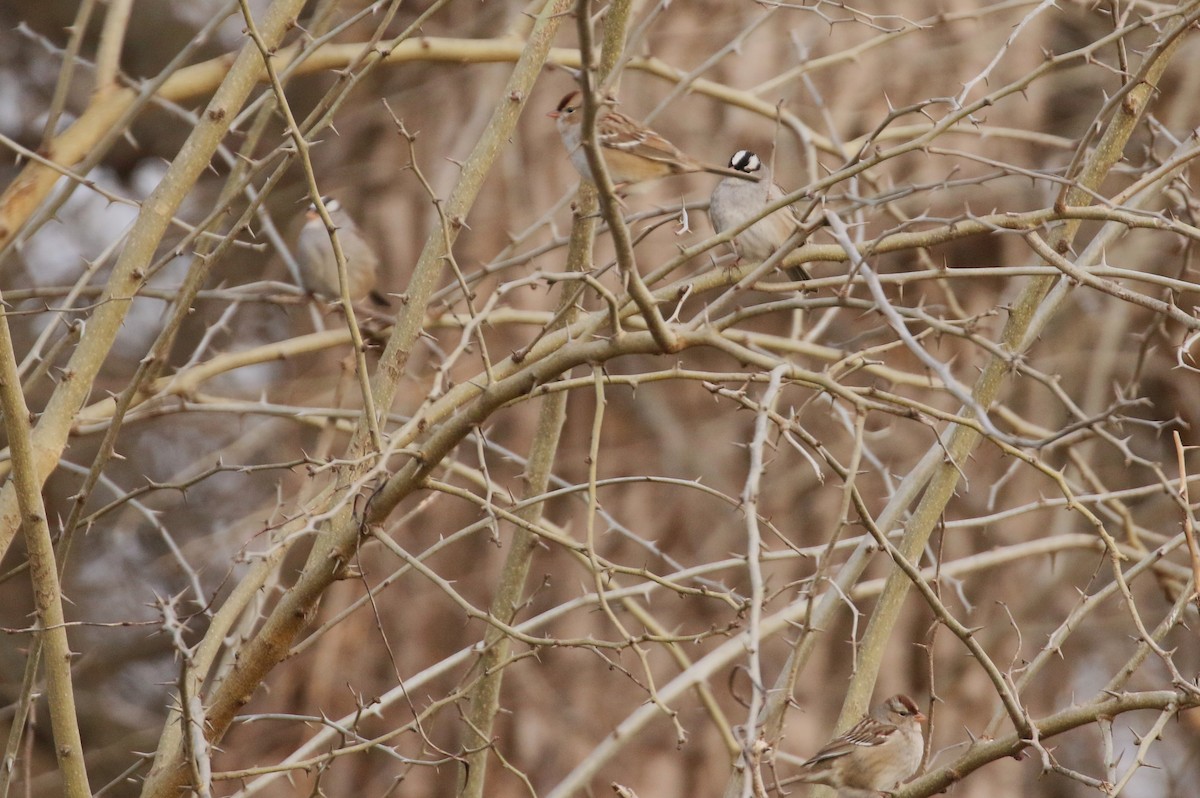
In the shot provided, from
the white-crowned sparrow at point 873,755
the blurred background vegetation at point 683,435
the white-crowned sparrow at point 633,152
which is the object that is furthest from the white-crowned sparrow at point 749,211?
the white-crowned sparrow at point 873,755

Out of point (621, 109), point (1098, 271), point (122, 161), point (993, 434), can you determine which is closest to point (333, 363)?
point (621, 109)

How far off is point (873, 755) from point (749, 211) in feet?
6.90

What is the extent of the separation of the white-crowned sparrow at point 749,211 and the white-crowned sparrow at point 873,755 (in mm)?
1591

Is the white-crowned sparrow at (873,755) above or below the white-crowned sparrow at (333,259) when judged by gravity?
below

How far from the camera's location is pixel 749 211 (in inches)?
206

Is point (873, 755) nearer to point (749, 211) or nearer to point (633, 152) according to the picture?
point (749, 211)

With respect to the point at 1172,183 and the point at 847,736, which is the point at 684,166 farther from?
the point at 847,736

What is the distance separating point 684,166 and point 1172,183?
2.15 m

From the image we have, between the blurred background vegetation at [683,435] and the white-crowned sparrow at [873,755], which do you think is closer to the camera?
the white-crowned sparrow at [873,755]

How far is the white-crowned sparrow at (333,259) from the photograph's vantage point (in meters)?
6.48

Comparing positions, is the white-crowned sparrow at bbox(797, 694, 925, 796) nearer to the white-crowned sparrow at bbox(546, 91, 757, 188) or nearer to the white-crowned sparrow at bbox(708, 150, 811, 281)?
the white-crowned sparrow at bbox(708, 150, 811, 281)

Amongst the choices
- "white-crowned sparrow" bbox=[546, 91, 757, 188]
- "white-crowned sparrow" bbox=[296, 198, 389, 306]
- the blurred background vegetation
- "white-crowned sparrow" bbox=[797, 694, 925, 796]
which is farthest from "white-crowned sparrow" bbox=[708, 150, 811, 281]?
"white-crowned sparrow" bbox=[296, 198, 389, 306]

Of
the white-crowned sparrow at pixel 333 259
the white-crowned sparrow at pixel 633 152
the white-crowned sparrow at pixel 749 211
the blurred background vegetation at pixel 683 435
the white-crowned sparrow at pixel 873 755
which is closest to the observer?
the white-crowned sparrow at pixel 873 755

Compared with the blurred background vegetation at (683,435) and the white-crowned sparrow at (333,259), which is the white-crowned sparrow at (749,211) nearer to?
the blurred background vegetation at (683,435)
